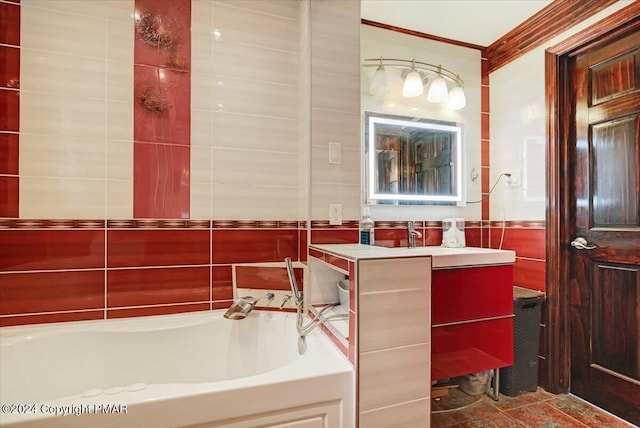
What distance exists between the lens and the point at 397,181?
2.12m

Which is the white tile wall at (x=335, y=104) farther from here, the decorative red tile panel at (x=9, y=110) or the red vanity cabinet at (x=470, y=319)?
the decorative red tile panel at (x=9, y=110)

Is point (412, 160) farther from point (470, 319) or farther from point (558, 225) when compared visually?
point (470, 319)

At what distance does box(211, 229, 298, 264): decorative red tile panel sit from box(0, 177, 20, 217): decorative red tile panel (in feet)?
2.95

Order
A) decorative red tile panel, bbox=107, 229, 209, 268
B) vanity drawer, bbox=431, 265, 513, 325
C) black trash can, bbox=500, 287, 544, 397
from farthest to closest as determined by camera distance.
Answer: black trash can, bbox=500, 287, 544, 397 → decorative red tile panel, bbox=107, 229, 209, 268 → vanity drawer, bbox=431, 265, 513, 325

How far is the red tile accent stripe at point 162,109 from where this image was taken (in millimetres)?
1612

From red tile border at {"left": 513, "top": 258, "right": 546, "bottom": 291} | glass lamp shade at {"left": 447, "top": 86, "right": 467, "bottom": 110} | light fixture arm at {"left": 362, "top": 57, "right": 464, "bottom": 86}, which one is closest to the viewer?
red tile border at {"left": 513, "top": 258, "right": 546, "bottom": 291}

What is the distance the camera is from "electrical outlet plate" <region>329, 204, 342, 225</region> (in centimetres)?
168

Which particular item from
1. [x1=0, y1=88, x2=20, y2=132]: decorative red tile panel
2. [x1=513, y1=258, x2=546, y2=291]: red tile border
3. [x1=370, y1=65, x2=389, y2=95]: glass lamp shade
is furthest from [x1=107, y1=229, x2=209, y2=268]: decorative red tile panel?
[x1=513, y1=258, x2=546, y2=291]: red tile border

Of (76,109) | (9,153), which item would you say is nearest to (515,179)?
(76,109)

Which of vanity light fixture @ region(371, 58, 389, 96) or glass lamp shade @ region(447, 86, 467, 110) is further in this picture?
glass lamp shade @ region(447, 86, 467, 110)

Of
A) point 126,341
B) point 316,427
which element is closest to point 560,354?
point 316,427

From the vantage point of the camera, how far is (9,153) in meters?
1.44

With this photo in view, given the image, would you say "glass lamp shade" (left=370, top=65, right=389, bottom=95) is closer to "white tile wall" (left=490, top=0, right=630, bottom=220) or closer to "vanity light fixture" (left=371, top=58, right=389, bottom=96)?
"vanity light fixture" (left=371, top=58, right=389, bottom=96)

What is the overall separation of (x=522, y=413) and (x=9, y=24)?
3.31m
